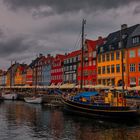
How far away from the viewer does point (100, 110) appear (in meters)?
38.8

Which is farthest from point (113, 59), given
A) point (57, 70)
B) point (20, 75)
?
point (20, 75)

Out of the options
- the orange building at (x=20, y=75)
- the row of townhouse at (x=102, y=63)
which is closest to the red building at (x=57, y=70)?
the row of townhouse at (x=102, y=63)

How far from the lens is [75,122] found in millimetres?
36344

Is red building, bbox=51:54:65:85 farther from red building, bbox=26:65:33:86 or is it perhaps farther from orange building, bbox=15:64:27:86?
orange building, bbox=15:64:27:86

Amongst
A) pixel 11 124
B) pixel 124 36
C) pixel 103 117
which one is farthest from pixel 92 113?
pixel 124 36

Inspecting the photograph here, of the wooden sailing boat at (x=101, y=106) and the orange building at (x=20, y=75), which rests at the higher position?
the orange building at (x=20, y=75)

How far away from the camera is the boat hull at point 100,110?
36031mm

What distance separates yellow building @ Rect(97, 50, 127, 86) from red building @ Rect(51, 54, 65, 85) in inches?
1012

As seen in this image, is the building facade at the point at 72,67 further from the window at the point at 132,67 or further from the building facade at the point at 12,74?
the building facade at the point at 12,74

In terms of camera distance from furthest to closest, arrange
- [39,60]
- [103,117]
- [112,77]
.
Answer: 1. [39,60]
2. [112,77]
3. [103,117]

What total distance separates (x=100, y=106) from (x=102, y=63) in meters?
35.7

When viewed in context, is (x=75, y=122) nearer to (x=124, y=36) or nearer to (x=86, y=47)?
(x=124, y=36)

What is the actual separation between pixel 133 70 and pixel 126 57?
367cm

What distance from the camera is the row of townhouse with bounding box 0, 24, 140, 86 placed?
64625 millimetres
